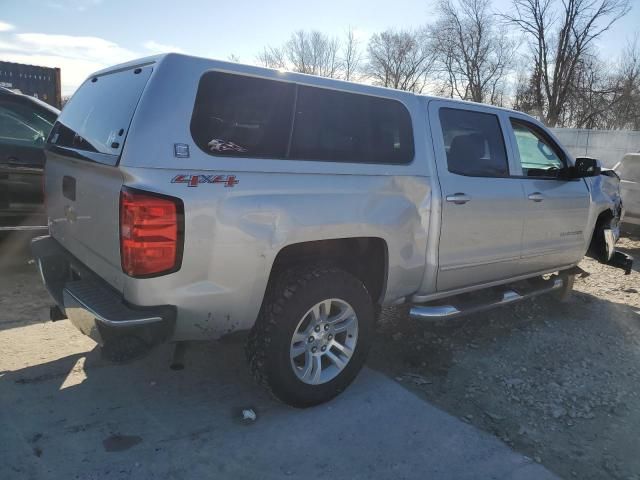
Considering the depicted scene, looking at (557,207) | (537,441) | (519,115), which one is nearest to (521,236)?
(557,207)

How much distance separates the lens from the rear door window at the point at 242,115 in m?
2.54

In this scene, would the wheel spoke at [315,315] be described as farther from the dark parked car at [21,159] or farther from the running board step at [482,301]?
the dark parked car at [21,159]

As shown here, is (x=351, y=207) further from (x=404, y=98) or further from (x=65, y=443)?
(x=65, y=443)

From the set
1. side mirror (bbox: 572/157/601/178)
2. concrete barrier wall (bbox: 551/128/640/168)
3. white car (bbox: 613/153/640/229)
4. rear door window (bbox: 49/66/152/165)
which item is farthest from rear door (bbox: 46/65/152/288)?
concrete barrier wall (bbox: 551/128/640/168)

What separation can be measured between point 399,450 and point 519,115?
309cm

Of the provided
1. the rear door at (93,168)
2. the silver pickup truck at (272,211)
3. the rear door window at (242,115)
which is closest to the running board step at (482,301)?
the silver pickup truck at (272,211)

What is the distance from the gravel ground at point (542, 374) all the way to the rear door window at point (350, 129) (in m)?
1.60

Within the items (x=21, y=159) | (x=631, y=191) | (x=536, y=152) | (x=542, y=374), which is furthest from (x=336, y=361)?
(x=631, y=191)

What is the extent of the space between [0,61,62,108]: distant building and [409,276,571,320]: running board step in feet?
44.9

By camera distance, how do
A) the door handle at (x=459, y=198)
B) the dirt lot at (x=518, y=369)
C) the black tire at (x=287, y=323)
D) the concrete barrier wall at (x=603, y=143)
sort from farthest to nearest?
1. the concrete barrier wall at (x=603, y=143)
2. the door handle at (x=459, y=198)
3. the dirt lot at (x=518, y=369)
4. the black tire at (x=287, y=323)

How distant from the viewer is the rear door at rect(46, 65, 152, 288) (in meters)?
2.54

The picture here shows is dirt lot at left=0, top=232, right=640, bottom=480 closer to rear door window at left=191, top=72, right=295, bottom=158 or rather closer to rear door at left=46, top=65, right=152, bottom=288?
rear door at left=46, top=65, right=152, bottom=288

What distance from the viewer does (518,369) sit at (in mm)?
3809

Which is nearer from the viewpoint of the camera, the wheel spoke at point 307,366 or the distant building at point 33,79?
the wheel spoke at point 307,366
